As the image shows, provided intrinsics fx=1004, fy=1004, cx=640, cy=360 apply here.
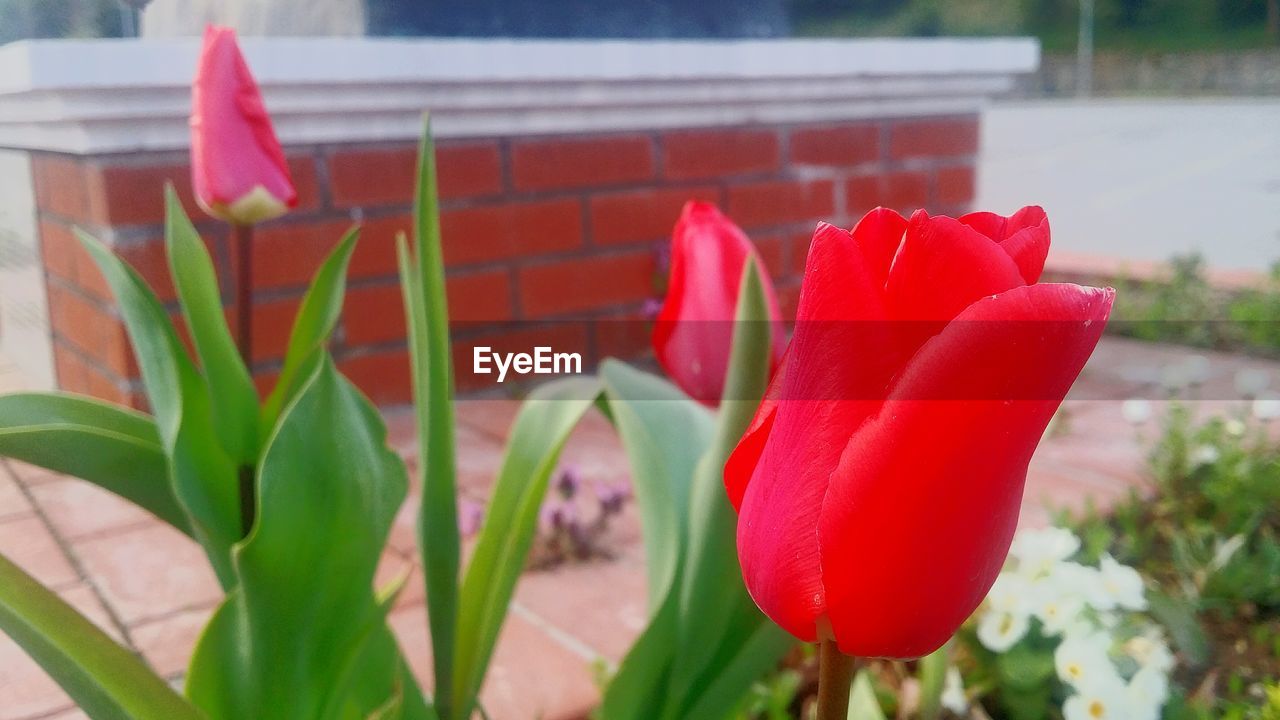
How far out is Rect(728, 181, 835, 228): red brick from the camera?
5.88ft

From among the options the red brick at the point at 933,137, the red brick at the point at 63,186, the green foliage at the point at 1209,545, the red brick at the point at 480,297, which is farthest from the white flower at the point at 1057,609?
the red brick at the point at 933,137

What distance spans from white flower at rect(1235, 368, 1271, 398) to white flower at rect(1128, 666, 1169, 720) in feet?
3.20

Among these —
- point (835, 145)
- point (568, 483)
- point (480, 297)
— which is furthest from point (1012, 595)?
point (835, 145)

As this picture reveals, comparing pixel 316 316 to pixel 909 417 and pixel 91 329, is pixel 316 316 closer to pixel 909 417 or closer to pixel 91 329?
pixel 909 417

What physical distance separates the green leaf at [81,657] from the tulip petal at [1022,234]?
36cm

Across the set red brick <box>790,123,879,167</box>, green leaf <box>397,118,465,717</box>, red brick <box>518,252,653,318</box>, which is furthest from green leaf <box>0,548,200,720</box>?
red brick <box>790,123,879,167</box>

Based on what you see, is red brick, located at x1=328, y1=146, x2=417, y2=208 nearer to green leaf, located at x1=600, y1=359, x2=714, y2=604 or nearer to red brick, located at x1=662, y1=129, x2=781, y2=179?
red brick, located at x1=662, y1=129, x2=781, y2=179

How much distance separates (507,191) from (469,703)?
1056 mm

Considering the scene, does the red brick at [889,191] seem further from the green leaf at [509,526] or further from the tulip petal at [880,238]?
the tulip petal at [880,238]

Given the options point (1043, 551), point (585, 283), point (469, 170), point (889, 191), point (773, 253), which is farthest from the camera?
point (889, 191)

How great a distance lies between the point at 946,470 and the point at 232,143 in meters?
0.54

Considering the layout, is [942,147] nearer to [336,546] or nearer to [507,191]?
[507,191]

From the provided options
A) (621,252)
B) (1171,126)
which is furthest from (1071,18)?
(621,252)

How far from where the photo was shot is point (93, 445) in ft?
1.68
